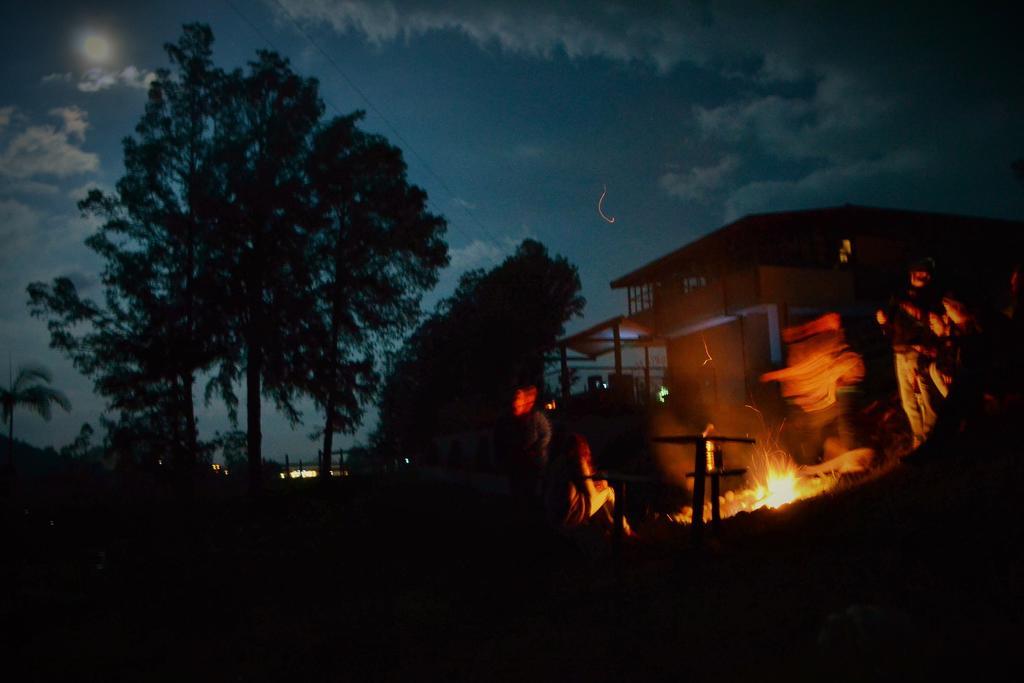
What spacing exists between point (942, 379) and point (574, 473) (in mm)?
4011

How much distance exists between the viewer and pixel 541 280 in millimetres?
32125

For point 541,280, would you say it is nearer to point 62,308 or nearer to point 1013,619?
point 62,308

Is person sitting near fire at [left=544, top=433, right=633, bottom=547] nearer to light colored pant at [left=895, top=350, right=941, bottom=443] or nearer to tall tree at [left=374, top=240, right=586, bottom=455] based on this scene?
light colored pant at [left=895, top=350, right=941, bottom=443]

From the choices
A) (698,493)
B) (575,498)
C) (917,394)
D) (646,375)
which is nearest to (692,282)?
(646,375)

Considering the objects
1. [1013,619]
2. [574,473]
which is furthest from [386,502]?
[1013,619]

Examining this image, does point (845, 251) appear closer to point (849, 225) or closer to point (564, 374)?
point (849, 225)

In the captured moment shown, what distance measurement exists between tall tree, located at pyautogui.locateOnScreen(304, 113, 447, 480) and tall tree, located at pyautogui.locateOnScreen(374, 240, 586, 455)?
5181 millimetres

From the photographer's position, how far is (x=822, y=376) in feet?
26.8

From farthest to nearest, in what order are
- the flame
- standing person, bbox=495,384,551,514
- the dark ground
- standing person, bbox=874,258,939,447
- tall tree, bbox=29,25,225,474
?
tall tree, bbox=29,25,225,474 → standing person, bbox=495,384,551,514 → the flame → standing person, bbox=874,258,939,447 → the dark ground

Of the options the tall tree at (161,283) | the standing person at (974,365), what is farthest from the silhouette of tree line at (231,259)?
the standing person at (974,365)

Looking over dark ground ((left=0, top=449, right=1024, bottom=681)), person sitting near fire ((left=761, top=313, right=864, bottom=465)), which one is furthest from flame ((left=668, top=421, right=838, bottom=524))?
dark ground ((left=0, top=449, right=1024, bottom=681))

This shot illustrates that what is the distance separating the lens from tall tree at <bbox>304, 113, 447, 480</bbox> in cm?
2208

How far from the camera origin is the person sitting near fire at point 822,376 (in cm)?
804

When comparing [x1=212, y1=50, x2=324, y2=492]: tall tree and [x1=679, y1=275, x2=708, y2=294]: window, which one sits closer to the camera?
[x1=212, y1=50, x2=324, y2=492]: tall tree
